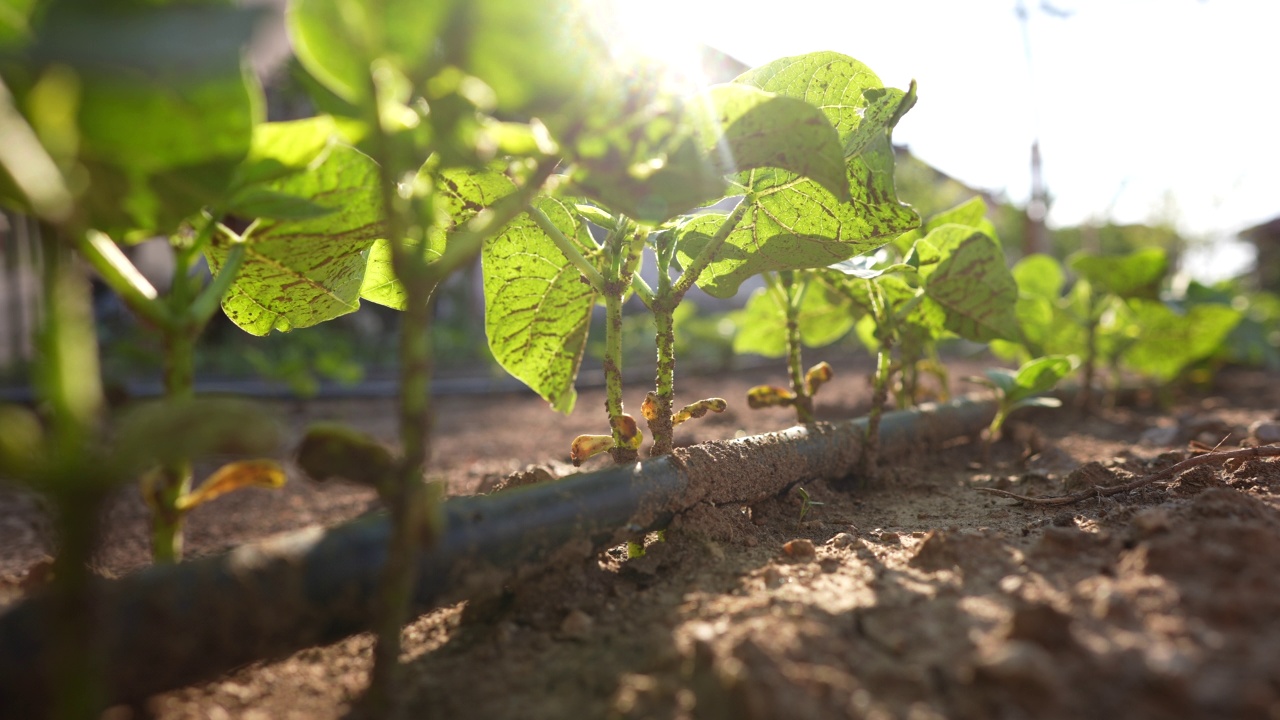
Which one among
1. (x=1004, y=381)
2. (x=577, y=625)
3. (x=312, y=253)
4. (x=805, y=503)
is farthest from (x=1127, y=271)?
(x=312, y=253)

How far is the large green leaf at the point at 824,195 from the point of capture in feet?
4.16

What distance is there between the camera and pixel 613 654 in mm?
886

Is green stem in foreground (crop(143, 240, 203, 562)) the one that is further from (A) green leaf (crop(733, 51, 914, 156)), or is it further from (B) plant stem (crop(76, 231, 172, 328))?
(A) green leaf (crop(733, 51, 914, 156))

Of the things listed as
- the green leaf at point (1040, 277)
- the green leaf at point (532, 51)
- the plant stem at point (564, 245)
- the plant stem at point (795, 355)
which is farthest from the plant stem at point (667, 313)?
the green leaf at point (1040, 277)

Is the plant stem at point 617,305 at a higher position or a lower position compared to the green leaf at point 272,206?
lower

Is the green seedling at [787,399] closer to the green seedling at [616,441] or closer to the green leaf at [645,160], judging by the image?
the green seedling at [616,441]

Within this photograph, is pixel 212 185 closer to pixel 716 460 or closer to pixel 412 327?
pixel 412 327

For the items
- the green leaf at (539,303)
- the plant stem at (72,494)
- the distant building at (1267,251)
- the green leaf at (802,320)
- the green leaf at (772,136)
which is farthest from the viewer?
the distant building at (1267,251)

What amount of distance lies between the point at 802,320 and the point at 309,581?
6.01 ft

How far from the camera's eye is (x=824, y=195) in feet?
4.25

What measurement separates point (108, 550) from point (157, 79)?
174 centimetres

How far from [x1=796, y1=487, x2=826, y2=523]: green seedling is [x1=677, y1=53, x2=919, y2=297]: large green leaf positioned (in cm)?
48

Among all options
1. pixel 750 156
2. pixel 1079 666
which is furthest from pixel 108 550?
pixel 1079 666

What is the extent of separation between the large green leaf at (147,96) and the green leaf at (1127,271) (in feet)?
10.1
